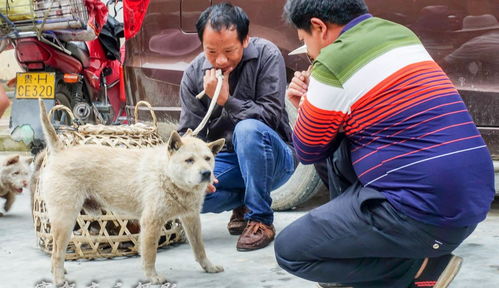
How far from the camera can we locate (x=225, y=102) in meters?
3.55

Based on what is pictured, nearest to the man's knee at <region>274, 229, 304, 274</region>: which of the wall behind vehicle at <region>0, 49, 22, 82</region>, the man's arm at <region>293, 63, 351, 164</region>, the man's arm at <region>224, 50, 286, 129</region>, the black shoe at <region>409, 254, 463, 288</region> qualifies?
the man's arm at <region>293, 63, 351, 164</region>

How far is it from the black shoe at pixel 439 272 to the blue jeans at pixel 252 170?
126 cm

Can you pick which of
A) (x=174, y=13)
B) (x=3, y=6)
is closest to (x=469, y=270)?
(x=174, y=13)

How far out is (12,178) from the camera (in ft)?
16.2

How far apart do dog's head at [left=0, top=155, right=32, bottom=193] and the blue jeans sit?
173 cm

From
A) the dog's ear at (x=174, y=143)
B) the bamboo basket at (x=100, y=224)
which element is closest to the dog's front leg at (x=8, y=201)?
the bamboo basket at (x=100, y=224)

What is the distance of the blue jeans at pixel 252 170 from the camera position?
11.7 ft

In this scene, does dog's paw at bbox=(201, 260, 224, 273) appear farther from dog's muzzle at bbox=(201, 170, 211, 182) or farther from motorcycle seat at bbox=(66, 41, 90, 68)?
motorcycle seat at bbox=(66, 41, 90, 68)

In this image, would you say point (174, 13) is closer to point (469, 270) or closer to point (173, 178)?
point (173, 178)

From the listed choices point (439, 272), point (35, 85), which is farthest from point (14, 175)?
point (439, 272)

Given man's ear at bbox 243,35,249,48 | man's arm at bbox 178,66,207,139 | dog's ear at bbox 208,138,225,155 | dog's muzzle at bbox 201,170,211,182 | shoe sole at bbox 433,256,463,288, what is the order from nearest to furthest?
shoe sole at bbox 433,256,463,288 < dog's muzzle at bbox 201,170,211,182 < dog's ear at bbox 208,138,225,155 < man's ear at bbox 243,35,249,48 < man's arm at bbox 178,66,207,139

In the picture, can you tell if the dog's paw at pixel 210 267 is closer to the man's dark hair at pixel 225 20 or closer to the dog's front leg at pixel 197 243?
the dog's front leg at pixel 197 243

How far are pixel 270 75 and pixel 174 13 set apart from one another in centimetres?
120

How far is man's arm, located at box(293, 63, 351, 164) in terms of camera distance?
227 centimetres
